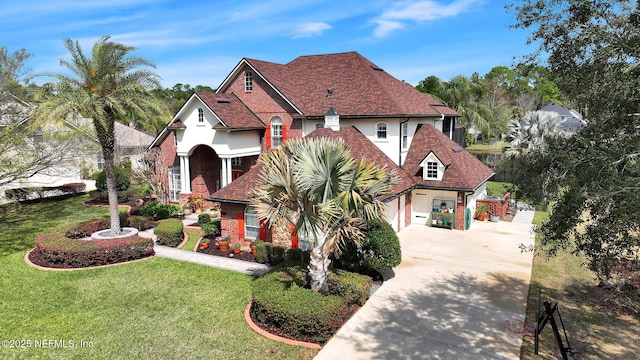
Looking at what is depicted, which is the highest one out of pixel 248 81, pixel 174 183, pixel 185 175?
pixel 248 81

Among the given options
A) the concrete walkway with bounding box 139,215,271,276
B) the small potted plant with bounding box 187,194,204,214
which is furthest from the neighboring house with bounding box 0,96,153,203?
the concrete walkway with bounding box 139,215,271,276

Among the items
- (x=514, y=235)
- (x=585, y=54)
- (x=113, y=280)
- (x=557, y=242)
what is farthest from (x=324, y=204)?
(x=514, y=235)

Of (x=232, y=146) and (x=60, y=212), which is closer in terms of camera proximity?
(x=232, y=146)

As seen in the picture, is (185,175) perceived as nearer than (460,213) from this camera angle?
No

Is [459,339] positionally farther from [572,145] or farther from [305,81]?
[305,81]

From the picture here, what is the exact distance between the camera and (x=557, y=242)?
8.62 metres

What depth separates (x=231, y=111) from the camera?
2562cm

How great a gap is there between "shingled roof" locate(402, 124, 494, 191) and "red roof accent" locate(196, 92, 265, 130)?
9.86 m

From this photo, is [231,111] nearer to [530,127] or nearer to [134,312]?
[134,312]

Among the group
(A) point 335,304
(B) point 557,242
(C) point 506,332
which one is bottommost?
(C) point 506,332

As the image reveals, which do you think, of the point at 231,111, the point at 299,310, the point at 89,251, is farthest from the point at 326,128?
the point at 299,310

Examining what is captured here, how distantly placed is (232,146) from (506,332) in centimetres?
1840

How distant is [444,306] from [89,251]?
45.3 feet

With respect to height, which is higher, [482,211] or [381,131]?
[381,131]
